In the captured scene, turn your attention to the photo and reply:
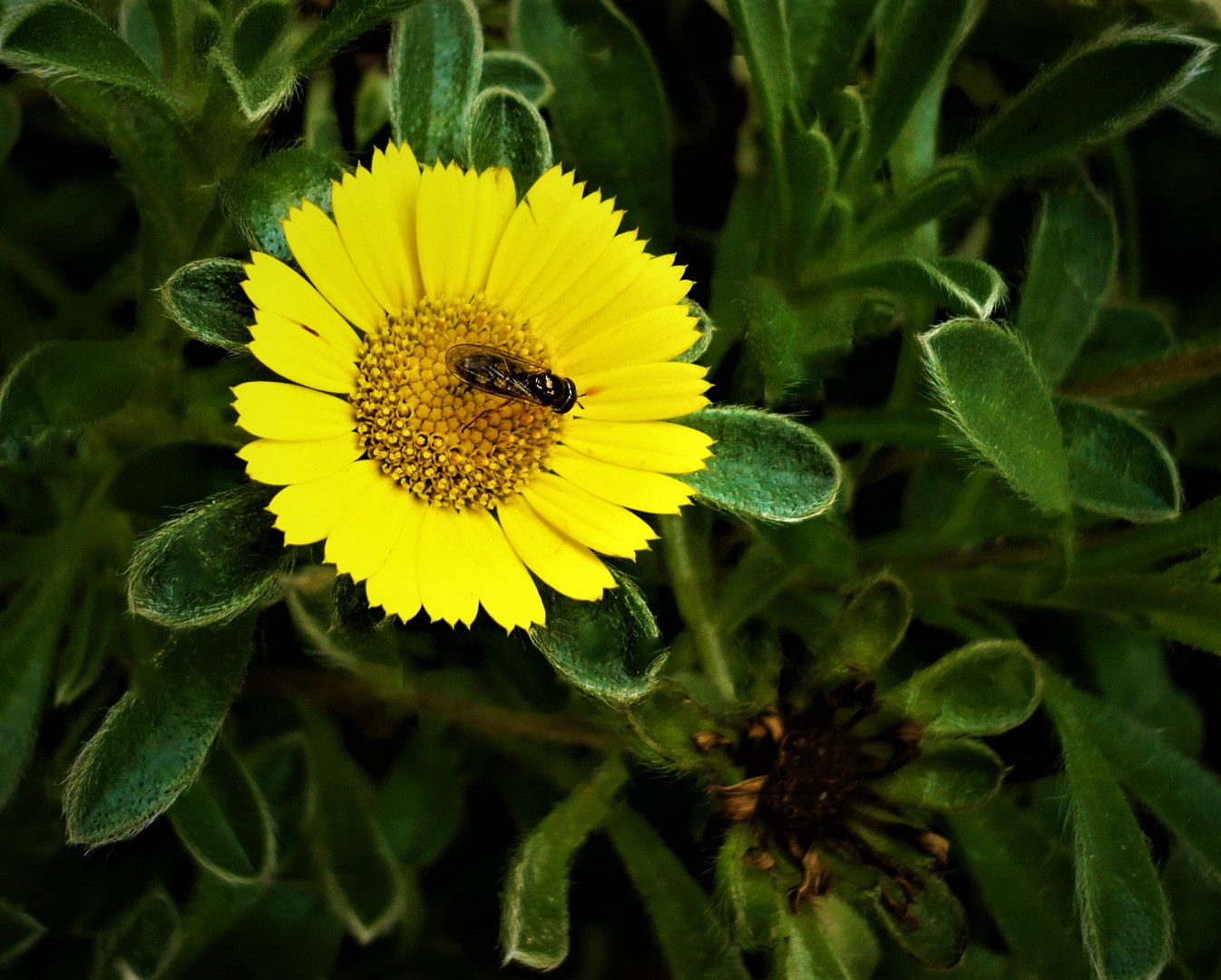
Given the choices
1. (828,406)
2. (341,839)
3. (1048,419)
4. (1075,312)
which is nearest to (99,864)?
(341,839)

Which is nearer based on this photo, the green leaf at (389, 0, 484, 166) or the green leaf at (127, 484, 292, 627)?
the green leaf at (127, 484, 292, 627)

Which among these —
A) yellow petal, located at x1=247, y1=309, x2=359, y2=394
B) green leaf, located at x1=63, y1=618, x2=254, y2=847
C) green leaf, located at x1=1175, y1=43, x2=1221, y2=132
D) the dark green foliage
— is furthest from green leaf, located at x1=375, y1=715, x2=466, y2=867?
green leaf, located at x1=1175, y1=43, x2=1221, y2=132

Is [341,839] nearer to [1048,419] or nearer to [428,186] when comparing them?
[428,186]

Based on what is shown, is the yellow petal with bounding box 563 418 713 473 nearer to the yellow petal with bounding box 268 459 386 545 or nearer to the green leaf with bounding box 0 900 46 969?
the yellow petal with bounding box 268 459 386 545

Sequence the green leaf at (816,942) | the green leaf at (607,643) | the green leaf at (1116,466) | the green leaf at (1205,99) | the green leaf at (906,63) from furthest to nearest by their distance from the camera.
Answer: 1. the green leaf at (1205,99)
2. the green leaf at (1116,466)
3. the green leaf at (906,63)
4. the green leaf at (816,942)
5. the green leaf at (607,643)

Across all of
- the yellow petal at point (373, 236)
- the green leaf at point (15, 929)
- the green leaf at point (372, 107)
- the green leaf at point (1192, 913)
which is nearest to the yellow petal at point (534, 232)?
the yellow petal at point (373, 236)

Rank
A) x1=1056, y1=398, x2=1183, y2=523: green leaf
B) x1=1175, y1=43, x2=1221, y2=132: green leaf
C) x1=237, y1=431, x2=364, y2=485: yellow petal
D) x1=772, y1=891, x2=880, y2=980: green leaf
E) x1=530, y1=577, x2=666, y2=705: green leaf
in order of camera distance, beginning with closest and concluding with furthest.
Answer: x1=237, y1=431, x2=364, y2=485: yellow petal, x1=530, y1=577, x2=666, y2=705: green leaf, x1=772, y1=891, x2=880, y2=980: green leaf, x1=1056, y1=398, x2=1183, y2=523: green leaf, x1=1175, y1=43, x2=1221, y2=132: green leaf

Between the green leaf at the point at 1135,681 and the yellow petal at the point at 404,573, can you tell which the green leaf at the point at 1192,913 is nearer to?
the green leaf at the point at 1135,681
